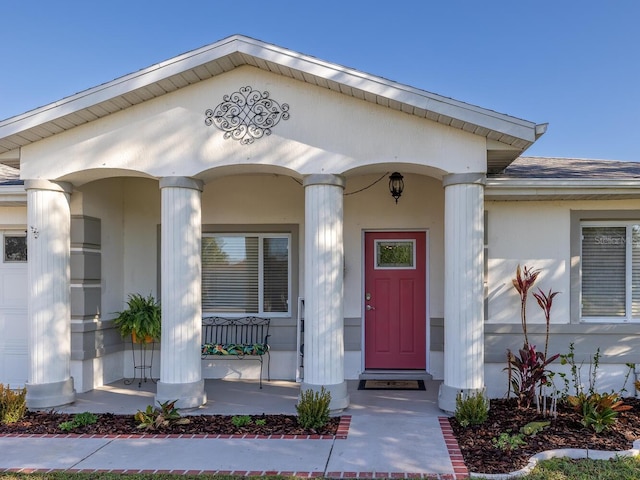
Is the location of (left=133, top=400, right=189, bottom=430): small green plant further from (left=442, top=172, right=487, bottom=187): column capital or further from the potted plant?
(left=442, top=172, right=487, bottom=187): column capital

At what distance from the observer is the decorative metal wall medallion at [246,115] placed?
21.5 ft

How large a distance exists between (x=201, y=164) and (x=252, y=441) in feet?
11.3

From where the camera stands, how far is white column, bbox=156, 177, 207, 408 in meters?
6.59

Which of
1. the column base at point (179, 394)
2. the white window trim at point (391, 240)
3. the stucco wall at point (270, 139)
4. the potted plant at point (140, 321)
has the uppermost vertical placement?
the stucco wall at point (270, 139)

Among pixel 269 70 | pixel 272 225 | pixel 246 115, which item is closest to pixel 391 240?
pixel 272 225

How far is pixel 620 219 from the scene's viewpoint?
7.43 metres

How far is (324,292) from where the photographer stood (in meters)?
6.46

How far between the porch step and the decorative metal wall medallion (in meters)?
4.24

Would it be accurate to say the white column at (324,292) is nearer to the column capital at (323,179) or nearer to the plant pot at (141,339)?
the column capital at (323,179)

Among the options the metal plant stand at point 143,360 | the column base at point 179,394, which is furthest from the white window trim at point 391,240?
the metal plant stand at point 143,360

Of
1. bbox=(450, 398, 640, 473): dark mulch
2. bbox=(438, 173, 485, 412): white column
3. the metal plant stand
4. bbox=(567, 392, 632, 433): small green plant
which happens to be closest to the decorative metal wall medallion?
bbox=(438, 173, 485, 412): white column

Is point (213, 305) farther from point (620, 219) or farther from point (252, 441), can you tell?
point (620, 219)

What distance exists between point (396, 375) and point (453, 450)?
3.02 m

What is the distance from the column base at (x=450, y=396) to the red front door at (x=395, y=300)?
6.36 feet
